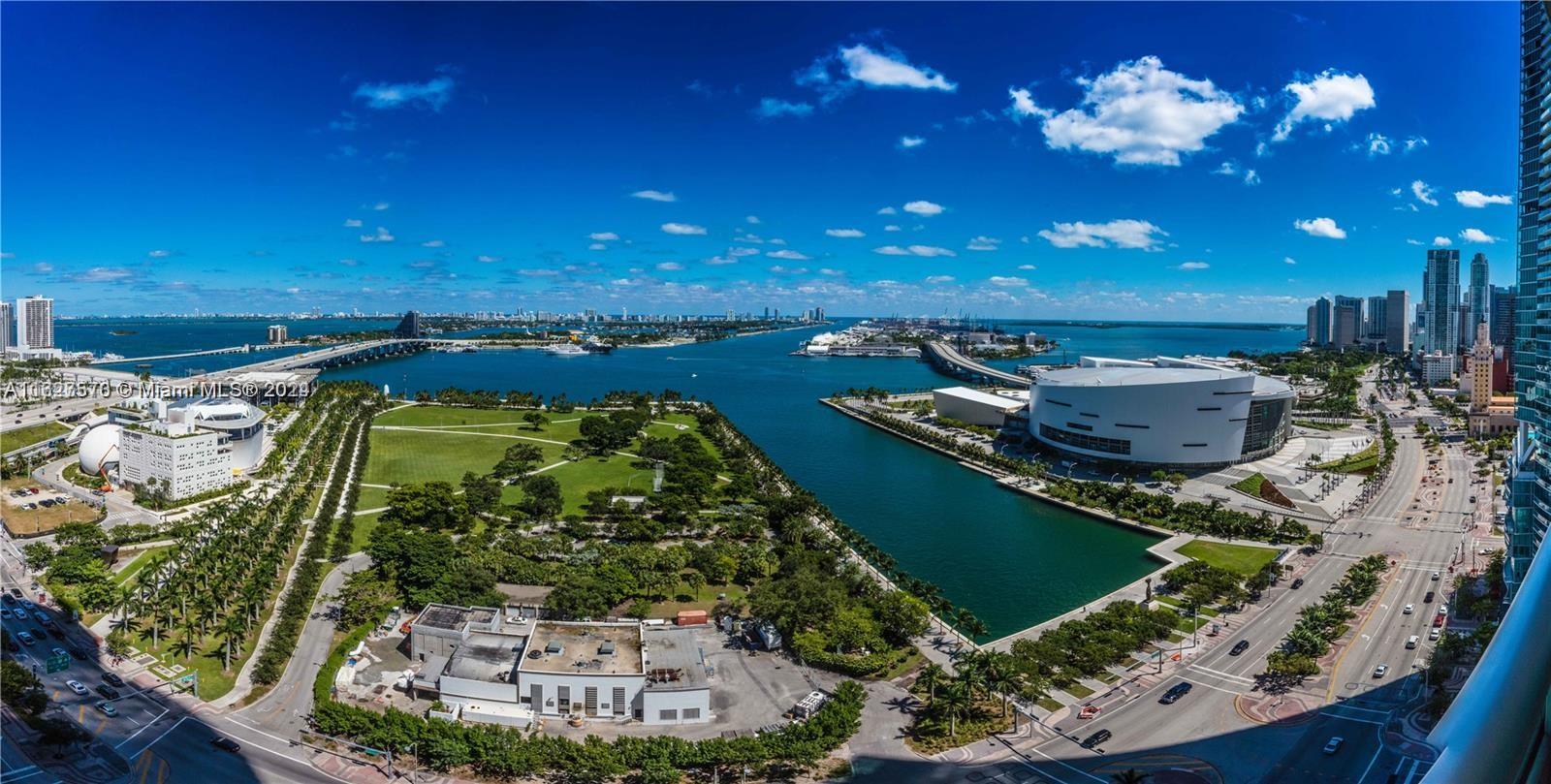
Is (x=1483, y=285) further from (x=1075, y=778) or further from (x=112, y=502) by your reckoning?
(x=112, y=502)

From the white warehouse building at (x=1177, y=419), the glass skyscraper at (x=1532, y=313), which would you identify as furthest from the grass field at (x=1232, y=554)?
the white warehouse building at (x=1177, y=419)

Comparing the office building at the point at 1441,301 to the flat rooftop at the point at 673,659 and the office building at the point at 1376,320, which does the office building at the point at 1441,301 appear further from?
the flat rooftop at the point at 673,659

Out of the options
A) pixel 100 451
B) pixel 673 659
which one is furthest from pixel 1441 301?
pixel 100 451

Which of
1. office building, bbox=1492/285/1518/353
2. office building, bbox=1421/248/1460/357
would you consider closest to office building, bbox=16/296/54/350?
office building, bbox=1492/285/1518/353

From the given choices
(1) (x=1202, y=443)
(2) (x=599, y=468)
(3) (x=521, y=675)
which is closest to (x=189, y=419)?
(2) (x=599, y=468)

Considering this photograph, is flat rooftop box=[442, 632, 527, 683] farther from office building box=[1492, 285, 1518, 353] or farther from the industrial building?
office building box=[1492, 285, 1518, 353]

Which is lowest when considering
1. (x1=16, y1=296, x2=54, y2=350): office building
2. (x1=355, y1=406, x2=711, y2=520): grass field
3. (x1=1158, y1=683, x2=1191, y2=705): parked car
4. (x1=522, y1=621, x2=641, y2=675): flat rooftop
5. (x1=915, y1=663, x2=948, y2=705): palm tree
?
(x1=1158, y1=683, x2=1191, y2=705): parked car

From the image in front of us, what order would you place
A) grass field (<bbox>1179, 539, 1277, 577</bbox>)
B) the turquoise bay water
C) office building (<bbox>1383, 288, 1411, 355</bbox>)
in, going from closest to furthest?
the turquoise bay water
grass field (<bbox>1179, 539, 1277, 577</bbox>)
office building (<bbox>1383, 288, 1411, 355</bbox>)
